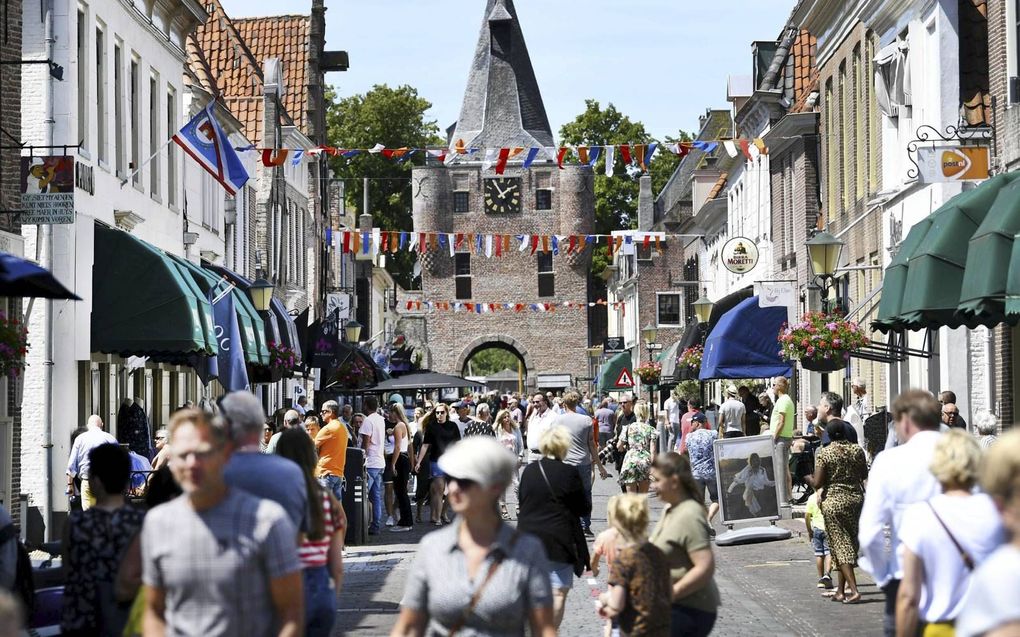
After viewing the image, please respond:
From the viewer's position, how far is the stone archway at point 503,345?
9034 centimetres

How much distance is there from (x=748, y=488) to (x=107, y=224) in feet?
30.9

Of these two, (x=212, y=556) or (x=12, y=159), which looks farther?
(x=12, y=159)

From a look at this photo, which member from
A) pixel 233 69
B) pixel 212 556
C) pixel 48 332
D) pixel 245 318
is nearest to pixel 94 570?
pixel 212 556

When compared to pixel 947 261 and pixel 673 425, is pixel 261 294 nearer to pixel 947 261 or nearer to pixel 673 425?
pixel 673 425

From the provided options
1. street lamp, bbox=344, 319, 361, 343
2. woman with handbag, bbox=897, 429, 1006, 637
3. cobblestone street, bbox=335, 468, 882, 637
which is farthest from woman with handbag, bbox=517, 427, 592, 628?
street lamp, bbox=344, 319, 361, 343

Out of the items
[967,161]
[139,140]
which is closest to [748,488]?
[967,161]

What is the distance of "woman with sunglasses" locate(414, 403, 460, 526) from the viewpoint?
2412 cm

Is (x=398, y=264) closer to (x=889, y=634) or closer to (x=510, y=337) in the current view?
(x=510, y=337)

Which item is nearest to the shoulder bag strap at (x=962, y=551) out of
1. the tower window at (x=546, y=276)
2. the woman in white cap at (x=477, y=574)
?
the woman in white cap at (x=477, y=574)

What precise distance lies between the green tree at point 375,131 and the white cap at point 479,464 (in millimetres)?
69771

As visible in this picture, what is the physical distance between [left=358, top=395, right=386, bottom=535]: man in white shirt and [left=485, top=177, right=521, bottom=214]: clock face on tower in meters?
67.5

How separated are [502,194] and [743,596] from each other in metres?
76.0

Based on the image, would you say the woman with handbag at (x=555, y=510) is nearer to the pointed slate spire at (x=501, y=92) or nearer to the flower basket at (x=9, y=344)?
the flower basket at (x=9, y=344)

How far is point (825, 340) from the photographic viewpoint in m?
21.9
